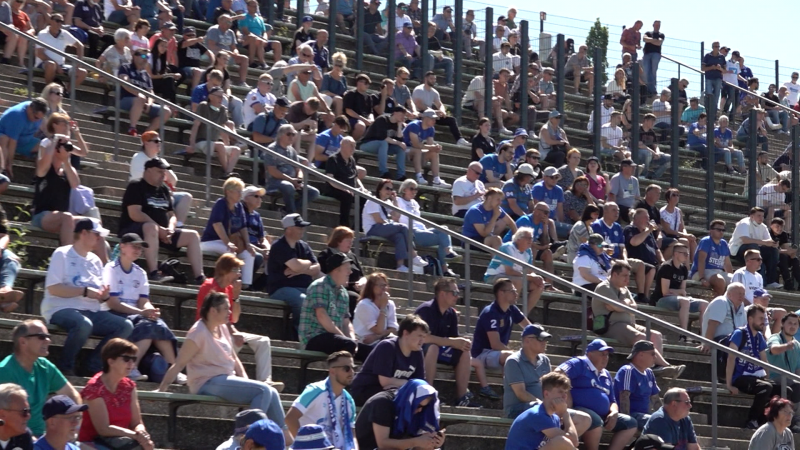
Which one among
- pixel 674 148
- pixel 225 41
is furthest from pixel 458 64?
pixel 225 41

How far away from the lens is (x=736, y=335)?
14656 millimetres

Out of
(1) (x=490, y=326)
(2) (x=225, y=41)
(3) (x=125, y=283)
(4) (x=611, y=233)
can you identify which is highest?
(2) (x=225, y=41)

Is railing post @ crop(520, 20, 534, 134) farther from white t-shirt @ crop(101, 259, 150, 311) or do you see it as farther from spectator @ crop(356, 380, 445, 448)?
spectator @ crop(356, 380, 445, 448)

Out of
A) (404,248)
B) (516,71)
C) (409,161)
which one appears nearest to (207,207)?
(404,248)

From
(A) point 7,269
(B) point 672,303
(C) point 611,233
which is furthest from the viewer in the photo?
(C) point 611,233

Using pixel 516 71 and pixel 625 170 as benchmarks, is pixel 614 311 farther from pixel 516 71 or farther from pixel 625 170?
pixel 516 71

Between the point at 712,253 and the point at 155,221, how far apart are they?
8.18 metres

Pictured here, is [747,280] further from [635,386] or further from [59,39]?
[59,39]

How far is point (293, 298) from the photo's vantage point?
40.8ft

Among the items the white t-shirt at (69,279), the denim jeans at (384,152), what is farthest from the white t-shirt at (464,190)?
the white t-shirt at (69,279)

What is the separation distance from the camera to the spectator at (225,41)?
19.3 m

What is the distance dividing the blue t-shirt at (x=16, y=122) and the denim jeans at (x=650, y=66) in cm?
1506

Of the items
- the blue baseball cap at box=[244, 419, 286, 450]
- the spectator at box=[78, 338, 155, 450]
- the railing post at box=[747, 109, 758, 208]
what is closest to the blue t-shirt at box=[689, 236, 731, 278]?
the railing post at box=[747, 109, 758, 208]

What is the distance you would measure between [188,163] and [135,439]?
21.4 ft
